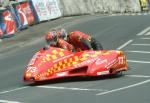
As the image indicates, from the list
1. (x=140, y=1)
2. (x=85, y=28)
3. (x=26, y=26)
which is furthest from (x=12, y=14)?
(x=140, y=1)

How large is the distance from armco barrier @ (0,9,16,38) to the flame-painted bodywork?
14687mm

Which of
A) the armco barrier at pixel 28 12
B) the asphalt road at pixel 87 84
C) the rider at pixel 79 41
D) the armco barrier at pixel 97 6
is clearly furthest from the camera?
the armco barrier at pixel 97 6

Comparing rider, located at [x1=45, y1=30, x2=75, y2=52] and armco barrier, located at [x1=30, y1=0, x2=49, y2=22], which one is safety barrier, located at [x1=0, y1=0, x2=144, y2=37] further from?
rider, located at [x1=45, y1=30, x2=75, y2=52]

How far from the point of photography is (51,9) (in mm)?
36062

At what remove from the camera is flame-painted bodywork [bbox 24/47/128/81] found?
14070mm

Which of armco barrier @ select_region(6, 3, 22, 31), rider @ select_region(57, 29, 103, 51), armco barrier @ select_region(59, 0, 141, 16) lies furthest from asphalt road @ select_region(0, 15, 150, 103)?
armco barrier @ select_region(59, 0, 141, 16)

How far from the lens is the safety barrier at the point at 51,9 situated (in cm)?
3103

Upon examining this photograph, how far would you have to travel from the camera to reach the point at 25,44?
88.3 ft

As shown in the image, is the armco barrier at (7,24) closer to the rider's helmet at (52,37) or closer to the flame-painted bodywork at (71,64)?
the rider's helmet at (52,37)

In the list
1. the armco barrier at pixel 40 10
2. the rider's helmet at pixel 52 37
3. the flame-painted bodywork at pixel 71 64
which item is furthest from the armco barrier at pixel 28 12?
the flame-painted bodywork at pixel 71 64

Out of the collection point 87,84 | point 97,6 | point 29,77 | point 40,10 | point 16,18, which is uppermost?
point 29,77

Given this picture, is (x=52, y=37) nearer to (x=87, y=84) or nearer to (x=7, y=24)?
(x=87, y=84)

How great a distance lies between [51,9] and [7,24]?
6.81 metres

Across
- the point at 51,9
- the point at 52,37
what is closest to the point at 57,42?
the point at 52,37
